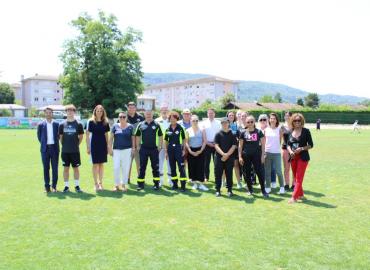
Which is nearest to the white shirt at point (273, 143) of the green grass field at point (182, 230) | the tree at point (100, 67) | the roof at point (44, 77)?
the green grass field at point (182, 230)

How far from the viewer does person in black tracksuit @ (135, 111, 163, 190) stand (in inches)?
362

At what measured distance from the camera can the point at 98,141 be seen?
9.08 meters

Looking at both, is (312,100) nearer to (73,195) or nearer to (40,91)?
(40,91)

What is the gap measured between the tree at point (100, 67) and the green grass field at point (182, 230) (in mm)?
45680

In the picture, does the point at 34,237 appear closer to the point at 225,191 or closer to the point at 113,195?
the point at 113,195

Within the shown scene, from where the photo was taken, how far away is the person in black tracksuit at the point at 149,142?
9.19 metres

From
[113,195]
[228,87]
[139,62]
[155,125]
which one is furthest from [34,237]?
[228,87]

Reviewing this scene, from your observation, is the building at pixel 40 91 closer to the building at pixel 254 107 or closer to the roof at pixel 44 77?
the roof at pixel 44 77

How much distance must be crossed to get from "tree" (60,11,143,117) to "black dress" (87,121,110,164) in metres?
45.0

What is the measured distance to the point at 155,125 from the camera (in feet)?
30.4

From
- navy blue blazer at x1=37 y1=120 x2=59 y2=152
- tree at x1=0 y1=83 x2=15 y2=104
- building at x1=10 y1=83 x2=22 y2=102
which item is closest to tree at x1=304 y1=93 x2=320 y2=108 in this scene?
tree at x1=0 y1=83 x2=15 y2=104

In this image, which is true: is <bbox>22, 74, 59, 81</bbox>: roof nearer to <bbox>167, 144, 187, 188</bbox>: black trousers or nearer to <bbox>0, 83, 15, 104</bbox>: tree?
<bbox>0, 83, 15, 104</bbox>: tree

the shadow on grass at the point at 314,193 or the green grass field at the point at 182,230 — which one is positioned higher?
the green grass field at the point at 182,230

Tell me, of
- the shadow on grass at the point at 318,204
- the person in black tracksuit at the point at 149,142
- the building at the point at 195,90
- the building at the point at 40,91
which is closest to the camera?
the shadow on grass at the point at 318,204
